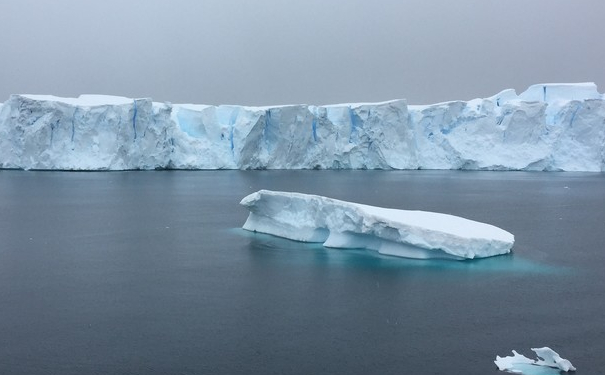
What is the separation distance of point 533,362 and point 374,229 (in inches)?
134

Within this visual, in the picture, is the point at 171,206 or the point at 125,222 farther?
the point at 171,206

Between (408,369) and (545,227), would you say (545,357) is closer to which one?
(408,369)

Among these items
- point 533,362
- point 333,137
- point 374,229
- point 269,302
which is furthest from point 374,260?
point 333,137

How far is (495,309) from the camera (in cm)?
526

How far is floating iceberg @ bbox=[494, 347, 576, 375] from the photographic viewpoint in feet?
12.6

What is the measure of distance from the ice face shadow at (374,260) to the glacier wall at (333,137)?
1598 centimetres

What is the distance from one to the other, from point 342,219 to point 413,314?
2761mm

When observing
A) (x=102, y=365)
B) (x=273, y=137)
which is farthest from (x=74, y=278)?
(x=273, y=137)

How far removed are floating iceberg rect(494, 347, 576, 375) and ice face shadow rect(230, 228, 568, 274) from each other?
276cm

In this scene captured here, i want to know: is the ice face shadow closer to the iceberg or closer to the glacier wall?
the iceberg

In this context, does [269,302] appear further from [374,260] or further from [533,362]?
[533,362]

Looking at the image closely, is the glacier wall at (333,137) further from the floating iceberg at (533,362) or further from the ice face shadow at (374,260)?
the floating iceberg at (533,362)

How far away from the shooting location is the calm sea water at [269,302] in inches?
161

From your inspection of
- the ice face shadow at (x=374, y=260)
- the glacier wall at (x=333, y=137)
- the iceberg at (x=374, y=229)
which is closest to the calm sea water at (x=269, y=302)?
the ice face shadow at (x=374, y=260)
